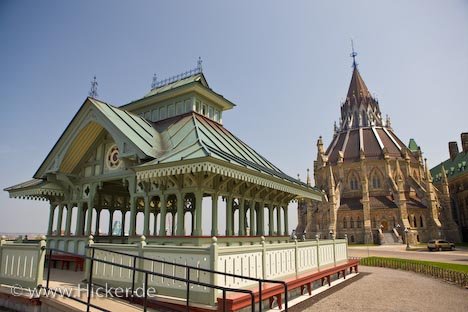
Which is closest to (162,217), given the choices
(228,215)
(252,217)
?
(228,215)

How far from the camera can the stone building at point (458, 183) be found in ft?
222

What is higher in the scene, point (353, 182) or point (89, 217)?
point (353, 182)

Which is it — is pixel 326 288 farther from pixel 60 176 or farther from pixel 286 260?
pixel 60 176

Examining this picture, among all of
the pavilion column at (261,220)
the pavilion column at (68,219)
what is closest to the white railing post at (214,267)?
the pavilion column at (261,220)

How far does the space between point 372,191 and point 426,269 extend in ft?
175

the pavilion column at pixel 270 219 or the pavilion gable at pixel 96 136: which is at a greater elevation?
the pavilion gable at pixel 96 136

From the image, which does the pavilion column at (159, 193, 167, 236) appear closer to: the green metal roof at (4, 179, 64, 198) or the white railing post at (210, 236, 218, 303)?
the white railing post at (210, 236, 218, 303)

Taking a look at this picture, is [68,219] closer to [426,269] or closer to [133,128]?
[133,128]

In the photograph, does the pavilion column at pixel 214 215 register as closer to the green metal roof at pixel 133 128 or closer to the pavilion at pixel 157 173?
the pavilion at pixel 157 173

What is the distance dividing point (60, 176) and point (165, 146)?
17.7 ft

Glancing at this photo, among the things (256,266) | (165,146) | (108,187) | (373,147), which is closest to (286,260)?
(256,266)

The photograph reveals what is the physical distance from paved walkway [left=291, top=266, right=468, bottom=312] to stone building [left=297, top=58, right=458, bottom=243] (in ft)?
144

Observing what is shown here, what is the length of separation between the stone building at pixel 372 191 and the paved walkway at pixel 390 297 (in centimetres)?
4376

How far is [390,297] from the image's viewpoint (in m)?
12.0
